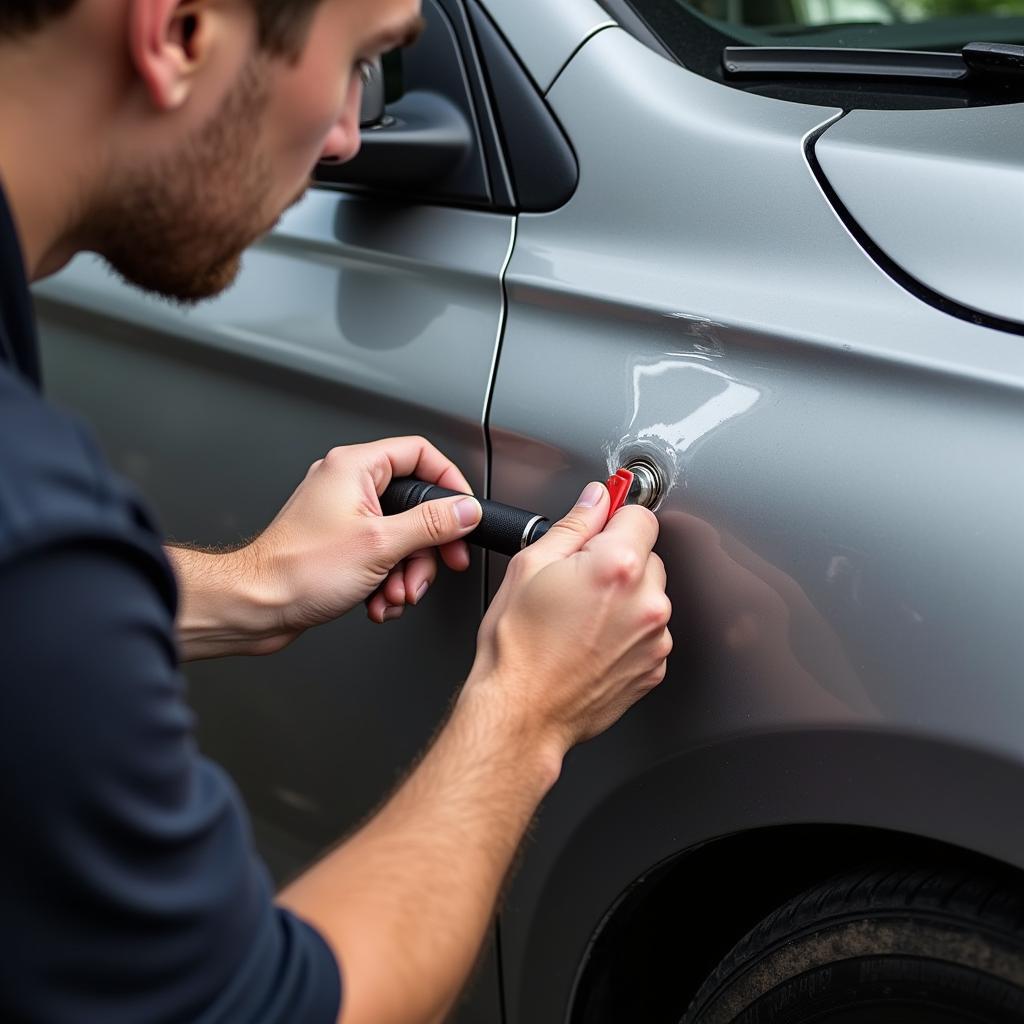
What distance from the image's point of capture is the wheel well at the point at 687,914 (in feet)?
4.15

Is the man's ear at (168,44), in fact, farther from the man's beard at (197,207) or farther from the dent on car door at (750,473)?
the dent on car door at (750,473)

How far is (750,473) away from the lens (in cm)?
114

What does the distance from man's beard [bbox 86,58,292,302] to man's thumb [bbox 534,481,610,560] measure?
36cm

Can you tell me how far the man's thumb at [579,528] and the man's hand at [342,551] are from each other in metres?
0.11

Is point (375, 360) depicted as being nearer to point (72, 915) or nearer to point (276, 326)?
point (276, 326)

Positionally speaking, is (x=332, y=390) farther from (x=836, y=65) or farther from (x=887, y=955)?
(x=887, y=955)

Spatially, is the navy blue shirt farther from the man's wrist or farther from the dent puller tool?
the dent puller tool

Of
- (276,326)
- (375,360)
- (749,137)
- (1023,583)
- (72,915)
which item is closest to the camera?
(72,915)

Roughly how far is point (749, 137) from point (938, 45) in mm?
791

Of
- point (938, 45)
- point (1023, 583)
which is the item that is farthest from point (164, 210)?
point (938, 45)

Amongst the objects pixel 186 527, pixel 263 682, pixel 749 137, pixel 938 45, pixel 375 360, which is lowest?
pixel 263 682

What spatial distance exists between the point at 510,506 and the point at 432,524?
0.25ft

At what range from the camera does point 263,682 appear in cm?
166

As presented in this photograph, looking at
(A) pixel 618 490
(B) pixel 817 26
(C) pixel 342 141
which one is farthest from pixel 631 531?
(B) pixel 817 26
